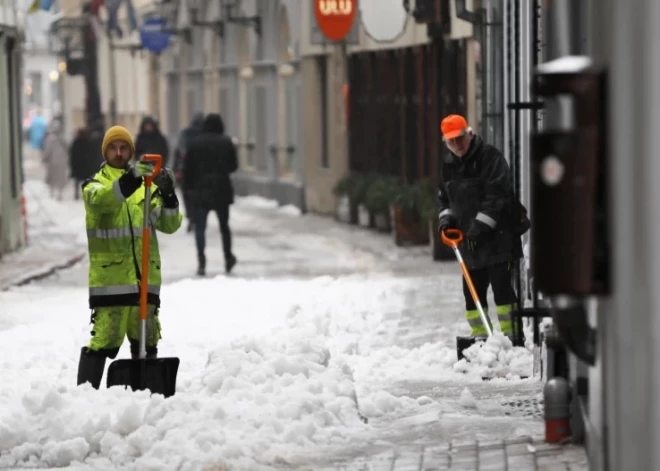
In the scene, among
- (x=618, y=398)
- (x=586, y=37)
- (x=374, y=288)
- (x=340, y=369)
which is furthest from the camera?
(x=374, y=288)

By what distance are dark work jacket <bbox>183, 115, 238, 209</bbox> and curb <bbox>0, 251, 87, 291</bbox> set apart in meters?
1.94

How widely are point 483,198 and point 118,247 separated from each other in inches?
116

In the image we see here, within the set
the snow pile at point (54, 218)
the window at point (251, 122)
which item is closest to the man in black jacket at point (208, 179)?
the snow pile at point (54, 218)

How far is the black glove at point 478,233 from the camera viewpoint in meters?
12.2

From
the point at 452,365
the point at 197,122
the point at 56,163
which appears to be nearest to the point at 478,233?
the point at 452,365

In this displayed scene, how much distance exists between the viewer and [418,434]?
374 inches

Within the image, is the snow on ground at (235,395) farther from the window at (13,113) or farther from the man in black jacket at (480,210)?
the window at (13,113)

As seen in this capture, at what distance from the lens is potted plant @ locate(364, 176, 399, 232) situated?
27297 millimetres

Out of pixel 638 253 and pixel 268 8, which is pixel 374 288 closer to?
pixel 638 253

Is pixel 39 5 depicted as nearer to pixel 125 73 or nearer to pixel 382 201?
pixel 382 201

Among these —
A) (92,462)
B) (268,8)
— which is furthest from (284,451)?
(268,8)

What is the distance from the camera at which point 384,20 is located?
25109 millimetres

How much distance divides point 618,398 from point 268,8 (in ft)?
108

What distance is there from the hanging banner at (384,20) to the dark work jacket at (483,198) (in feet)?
41.0
